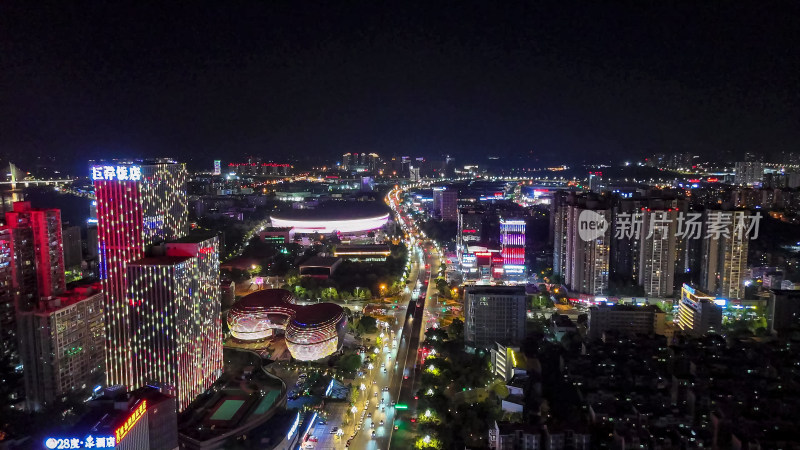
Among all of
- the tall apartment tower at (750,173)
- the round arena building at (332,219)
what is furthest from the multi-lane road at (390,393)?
the tall apartment tower at (750,173)

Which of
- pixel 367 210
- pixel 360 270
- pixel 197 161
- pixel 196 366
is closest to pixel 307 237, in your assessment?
pixel 367 210

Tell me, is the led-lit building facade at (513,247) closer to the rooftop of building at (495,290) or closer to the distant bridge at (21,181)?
the rooftop of building at (495,290)

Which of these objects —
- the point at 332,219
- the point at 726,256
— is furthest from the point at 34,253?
the point at 726,256

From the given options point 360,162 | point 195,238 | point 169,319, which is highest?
point 360,162

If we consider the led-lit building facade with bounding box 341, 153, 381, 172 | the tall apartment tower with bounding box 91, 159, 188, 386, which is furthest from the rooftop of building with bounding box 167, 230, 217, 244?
the led-lit building facade with bounding box 341, 153, 381, 172

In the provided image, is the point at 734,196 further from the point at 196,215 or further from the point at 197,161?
the point at 197,161

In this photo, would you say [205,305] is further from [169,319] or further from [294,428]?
[294,428]
